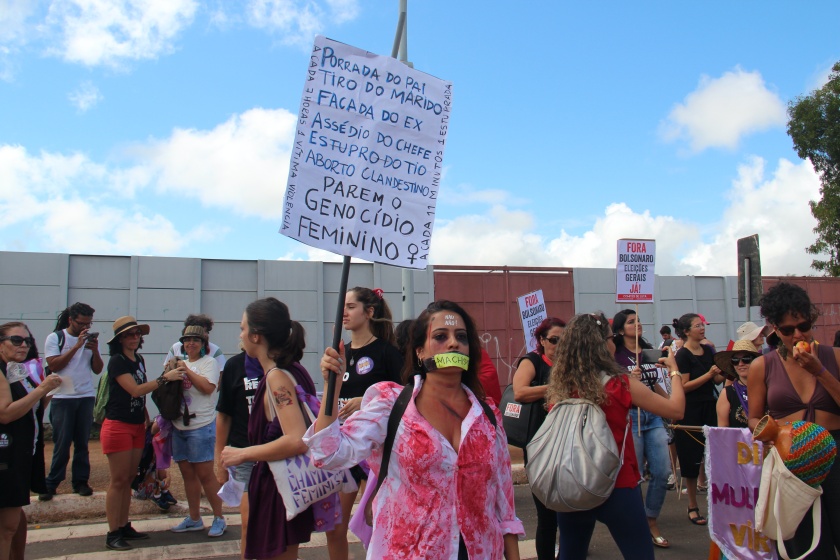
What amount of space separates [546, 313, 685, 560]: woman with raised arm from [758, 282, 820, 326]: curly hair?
→ 723mm

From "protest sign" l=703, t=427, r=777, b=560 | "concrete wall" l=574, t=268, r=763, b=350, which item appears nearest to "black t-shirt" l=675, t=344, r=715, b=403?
"protest sign" l=703, t=427, r=777, b=560

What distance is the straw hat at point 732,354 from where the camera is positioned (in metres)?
5.97

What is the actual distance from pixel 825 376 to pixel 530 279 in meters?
13.1

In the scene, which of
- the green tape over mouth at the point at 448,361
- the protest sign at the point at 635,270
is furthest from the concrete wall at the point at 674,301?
the green tape over mouth at the point at 448,361

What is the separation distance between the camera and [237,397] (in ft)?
16.6

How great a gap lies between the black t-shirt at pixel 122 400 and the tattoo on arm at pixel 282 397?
3.30 metres

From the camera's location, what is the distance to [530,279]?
664 inches

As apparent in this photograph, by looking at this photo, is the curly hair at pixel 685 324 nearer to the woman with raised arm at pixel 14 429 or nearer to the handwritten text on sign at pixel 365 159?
the handwritten text on sign at pixel 365 159

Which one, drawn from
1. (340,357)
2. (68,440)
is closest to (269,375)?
(340,357)

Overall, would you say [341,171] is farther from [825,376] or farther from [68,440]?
[68,440]

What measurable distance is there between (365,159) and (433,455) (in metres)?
1.39

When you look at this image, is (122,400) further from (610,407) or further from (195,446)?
(610,407)

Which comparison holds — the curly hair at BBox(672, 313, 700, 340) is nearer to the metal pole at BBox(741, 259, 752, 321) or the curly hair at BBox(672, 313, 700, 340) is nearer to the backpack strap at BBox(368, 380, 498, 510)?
the metal pole at BBox(741, 259, 752, 321)

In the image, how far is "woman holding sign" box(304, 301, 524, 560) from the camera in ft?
8.64
